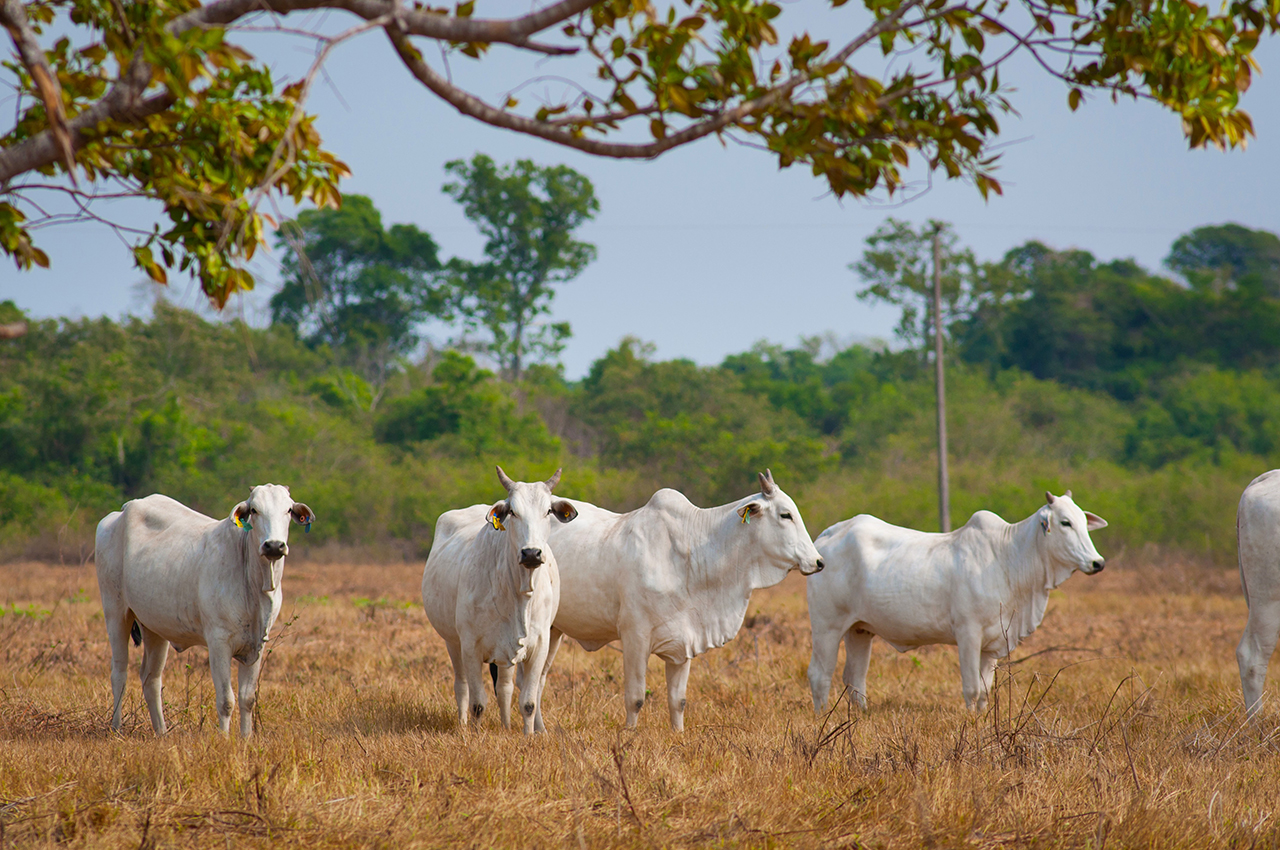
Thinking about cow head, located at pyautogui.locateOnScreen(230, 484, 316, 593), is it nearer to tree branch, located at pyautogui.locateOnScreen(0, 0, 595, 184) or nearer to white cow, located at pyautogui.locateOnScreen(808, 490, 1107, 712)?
tree branch, located at pyautogui.locateOnScreen(0, 0, 595, 184)

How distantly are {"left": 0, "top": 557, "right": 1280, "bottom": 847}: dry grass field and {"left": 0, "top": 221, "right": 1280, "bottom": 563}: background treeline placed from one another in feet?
43.8

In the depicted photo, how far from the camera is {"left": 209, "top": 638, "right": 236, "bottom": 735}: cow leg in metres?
6.31

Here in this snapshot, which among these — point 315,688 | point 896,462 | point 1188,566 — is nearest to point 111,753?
point 315,688

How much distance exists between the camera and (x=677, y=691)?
699 cm

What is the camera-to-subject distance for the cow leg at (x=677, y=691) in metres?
6.85

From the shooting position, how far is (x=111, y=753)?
5457 millimetres

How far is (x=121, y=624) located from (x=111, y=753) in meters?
2.02

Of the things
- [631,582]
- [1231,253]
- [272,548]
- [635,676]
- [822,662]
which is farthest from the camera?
[1231,253]

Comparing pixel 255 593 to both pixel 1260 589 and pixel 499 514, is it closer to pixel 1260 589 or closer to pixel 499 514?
pixel 499 514

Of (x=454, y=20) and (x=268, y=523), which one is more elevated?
(x=454, y=20)

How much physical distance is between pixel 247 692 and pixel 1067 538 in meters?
5.86

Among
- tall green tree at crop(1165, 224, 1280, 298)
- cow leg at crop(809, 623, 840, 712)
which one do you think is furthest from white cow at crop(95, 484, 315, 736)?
tall green tree at crop(1165, 224, 1280, 298)

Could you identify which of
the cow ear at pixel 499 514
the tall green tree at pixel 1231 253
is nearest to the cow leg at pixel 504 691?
the cow ear at pixel 499 514

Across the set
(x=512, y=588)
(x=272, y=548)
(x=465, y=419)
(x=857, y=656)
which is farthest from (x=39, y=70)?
(x=465, y=419)
